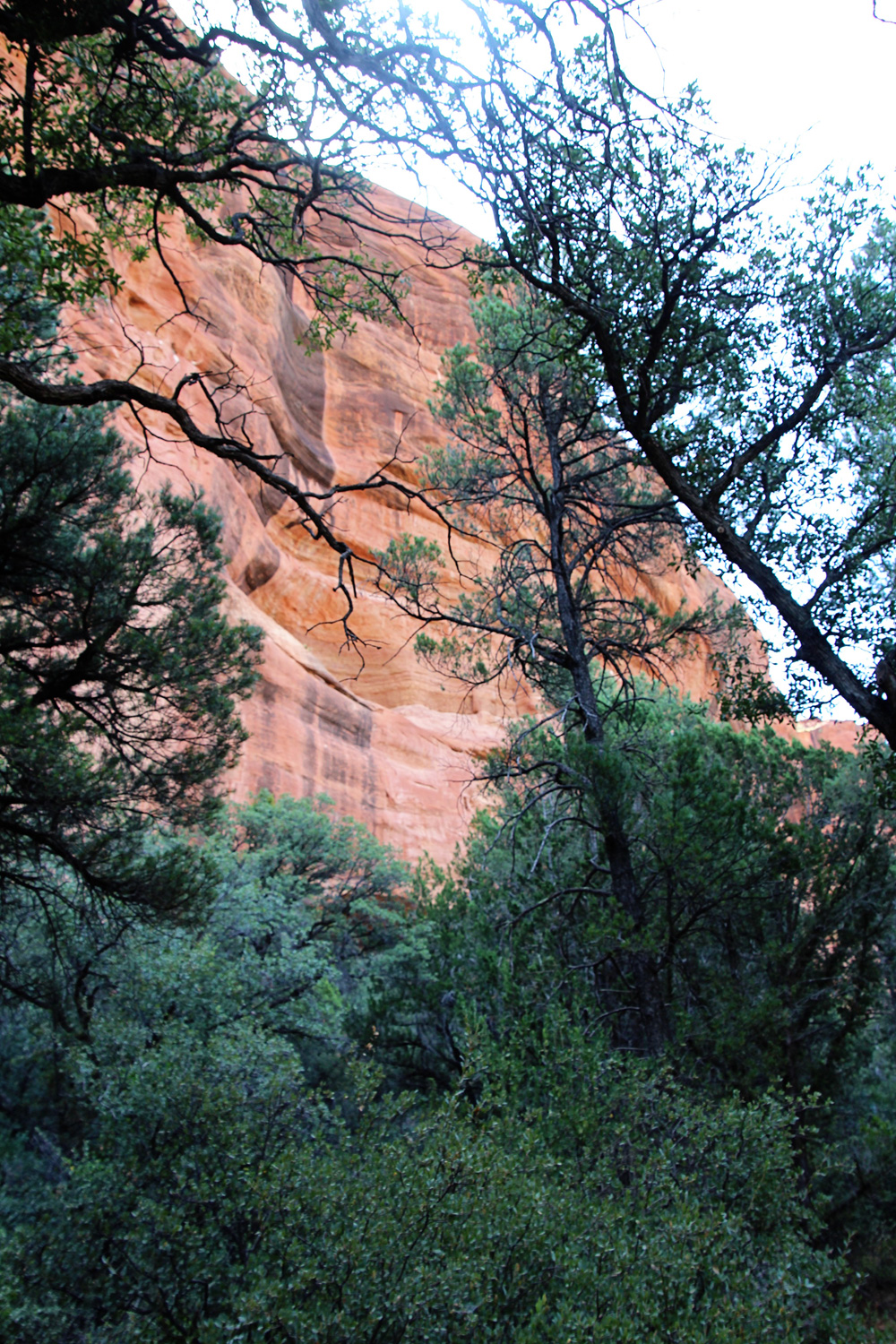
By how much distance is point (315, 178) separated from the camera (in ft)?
16.4

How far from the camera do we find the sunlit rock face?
2136 centimetres

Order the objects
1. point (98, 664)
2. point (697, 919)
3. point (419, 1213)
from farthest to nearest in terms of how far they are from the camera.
→ point (697, 919), point (98, 664), point (419, 1213)

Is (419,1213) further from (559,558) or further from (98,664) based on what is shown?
(559,558)

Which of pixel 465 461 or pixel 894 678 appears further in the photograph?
pixel 465 461

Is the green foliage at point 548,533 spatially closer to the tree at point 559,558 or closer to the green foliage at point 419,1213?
the tree at point 559,558

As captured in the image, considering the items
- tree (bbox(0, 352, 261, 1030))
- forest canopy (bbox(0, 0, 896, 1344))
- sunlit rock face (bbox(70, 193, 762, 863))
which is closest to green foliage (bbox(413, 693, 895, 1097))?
forest canopy (bbox(0, 0, 896, 1344))

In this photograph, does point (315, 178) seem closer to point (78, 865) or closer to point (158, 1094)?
point (78, 865)

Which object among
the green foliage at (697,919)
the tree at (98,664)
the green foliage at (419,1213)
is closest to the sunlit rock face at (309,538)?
the green foliage at (697,919)

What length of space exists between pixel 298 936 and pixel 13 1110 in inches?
164

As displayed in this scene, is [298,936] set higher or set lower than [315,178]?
lower

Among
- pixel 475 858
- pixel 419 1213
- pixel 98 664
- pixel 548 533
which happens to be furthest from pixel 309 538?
pixel 419 1213

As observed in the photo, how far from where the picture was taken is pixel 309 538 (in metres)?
27.8

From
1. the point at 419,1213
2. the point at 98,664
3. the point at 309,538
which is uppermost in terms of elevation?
the point at 309,538

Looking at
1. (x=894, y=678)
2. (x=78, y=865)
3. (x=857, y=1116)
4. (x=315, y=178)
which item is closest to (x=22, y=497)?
(x=78, y=865)
